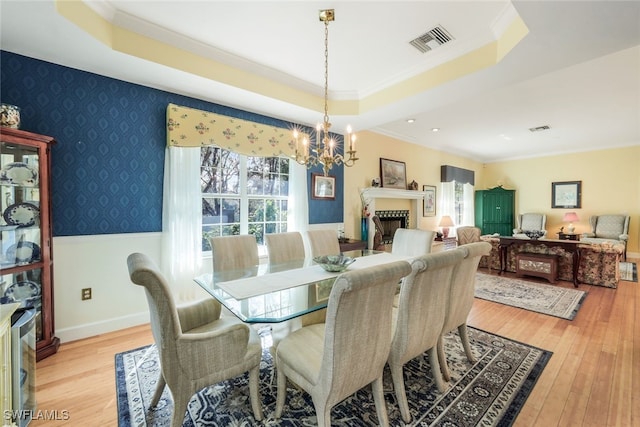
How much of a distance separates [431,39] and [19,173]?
3.57 metres

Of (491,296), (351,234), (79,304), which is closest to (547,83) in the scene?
(491,296)

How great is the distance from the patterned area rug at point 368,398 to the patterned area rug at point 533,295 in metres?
1.33

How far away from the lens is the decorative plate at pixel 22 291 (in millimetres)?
2131

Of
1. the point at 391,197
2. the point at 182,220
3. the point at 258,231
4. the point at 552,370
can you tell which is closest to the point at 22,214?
the point at 182,220

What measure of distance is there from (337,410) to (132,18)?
3.24 m

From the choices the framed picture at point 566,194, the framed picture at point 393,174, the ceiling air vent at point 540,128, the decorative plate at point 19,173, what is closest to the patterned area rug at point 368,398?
the decorative plate at point 19,173

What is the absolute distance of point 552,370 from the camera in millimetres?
2109

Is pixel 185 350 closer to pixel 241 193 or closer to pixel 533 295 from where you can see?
pixel 241 193

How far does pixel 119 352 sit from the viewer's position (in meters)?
2.35

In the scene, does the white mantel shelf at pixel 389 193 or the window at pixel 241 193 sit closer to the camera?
the window at pixel 241 193

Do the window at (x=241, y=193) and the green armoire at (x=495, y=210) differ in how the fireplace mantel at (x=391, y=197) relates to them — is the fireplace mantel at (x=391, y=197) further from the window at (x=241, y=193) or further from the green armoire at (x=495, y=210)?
the green armoire at (x=495, y=210)

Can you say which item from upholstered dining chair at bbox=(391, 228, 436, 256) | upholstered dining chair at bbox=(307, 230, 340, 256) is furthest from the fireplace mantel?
upholstered dining chair at bbox=(307, 230, 340, 256)

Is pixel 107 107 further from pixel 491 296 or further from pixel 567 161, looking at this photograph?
pixel 567 161

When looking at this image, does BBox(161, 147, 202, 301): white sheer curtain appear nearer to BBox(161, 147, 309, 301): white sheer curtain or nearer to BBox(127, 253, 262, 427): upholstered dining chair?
BBox(161, 147, 309, 301): white sheer curtain
